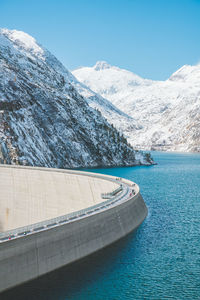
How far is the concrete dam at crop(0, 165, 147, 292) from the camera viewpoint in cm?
3309

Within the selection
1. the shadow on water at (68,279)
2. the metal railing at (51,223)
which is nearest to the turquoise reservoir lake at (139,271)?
the shadow on water at (68,279)

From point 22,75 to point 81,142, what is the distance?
139ft

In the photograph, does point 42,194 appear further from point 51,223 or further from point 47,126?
point 47,126

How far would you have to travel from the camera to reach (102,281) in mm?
35750

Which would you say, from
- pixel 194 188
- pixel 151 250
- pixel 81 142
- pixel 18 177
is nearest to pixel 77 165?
pixel 81 142

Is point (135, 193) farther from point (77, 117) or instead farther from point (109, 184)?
point (77, 117)

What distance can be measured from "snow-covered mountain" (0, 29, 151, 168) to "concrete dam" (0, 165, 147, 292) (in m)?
56.9

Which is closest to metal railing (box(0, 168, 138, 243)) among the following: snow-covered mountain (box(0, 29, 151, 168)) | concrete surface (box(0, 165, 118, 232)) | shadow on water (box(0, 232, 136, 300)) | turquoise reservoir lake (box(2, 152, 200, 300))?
concrete surface (box(0, 165, 118, 232))

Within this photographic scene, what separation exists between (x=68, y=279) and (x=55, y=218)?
25.3ft

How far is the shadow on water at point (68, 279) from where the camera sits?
32.1m

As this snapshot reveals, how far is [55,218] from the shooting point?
40.8 m

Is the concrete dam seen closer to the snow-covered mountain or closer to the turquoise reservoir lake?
the turquoise reservoir lake

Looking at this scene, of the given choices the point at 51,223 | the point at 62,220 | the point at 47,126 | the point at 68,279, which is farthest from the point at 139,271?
the point at 47,126

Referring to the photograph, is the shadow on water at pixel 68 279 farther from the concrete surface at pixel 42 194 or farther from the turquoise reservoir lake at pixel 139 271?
the concrete surface at pixel 42 194
